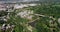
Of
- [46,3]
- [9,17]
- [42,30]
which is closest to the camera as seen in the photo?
[42,30]

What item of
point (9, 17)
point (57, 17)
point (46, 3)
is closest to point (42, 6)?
point (46, 3)

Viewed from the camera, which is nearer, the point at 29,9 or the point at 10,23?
the point at 10,23

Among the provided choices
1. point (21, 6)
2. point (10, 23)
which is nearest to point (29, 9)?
point (21, 6)

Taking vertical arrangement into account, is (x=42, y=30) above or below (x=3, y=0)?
below

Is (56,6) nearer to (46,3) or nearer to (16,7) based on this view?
(46,3)

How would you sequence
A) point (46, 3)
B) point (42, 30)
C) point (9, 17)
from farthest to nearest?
point (46, 3)
point (9, 17)
point (42, 30)

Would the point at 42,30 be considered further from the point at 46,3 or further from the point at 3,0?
the point at 3,0
